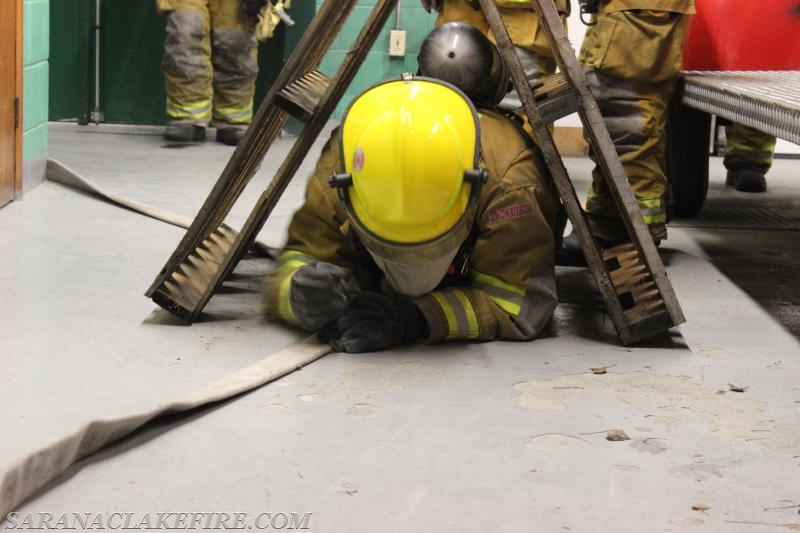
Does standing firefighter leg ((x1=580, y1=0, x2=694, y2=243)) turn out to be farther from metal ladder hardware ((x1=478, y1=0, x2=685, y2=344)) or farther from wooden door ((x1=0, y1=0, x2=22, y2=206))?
wooden door ((x1=0, y1=0, x2=22, y2=206))

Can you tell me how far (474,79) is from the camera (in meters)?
2.92

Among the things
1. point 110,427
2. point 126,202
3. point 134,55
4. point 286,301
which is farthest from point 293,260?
point 134,55

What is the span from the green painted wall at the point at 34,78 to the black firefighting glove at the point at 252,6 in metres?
1.46

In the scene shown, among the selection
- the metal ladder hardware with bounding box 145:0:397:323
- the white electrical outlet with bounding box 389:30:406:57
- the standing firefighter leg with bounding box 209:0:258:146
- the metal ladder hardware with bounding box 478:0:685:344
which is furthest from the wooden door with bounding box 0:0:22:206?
the white electrical outlet with bounding box 389:30:406:57

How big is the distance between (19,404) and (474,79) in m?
1.36

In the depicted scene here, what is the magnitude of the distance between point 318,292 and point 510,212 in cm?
50

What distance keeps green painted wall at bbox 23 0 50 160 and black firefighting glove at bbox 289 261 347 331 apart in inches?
86.5

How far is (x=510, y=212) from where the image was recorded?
2.75 m

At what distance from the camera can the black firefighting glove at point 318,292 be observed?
2.62 meters

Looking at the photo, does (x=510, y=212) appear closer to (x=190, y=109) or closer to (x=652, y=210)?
(x=652, y=210)

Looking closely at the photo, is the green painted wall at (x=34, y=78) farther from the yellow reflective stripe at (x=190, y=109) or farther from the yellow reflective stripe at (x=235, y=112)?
the yellow reflective stripe at (x=235, y=112)

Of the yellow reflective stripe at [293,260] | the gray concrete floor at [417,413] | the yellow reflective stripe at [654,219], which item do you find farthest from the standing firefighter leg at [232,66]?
the yellow reflective stripe at [293,260]

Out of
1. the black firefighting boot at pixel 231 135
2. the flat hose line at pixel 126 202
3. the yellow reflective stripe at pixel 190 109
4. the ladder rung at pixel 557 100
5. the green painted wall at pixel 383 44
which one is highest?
the ladder rung at pixel 557 100

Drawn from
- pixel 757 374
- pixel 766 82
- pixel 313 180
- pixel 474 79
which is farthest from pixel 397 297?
pixel 766 82
